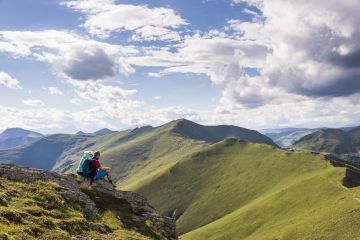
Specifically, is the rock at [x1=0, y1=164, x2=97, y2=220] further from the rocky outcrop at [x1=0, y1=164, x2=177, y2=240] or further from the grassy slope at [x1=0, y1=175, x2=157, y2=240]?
the grassy slope at [x1=0, y1=175, x2=157, y2=240]

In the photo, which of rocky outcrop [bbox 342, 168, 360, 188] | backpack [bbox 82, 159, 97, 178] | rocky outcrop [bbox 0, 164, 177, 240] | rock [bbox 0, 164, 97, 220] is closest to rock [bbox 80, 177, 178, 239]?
Result: rocky outcrop [bbox 0, 164, 177, 240]

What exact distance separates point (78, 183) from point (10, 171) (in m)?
6.07

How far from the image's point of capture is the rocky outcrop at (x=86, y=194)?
30.4 meters

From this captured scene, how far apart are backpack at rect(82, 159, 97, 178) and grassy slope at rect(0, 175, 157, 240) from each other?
2.75m

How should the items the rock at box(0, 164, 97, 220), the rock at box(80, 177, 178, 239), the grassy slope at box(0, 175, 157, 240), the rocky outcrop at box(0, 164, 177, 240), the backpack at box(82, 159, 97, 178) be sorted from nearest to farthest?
the grassy slope at box(0, 175, 157, 240) → the rock at box(0, 164, 97, 220) → the rocky outcrop at box(0, 164, 177, 240) → the rock at box(80, 177, 178, 239) → the backpack at box(82, 159, 97, 178)

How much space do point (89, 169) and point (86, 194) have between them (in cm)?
416

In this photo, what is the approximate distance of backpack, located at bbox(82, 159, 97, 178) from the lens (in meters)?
36.8

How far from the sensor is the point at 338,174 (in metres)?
182

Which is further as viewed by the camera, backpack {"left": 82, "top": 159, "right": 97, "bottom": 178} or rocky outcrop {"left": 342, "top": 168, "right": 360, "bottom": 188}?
rocky outcrop {"left": 342, "top": 168, "right": 360, "bottom": 188}

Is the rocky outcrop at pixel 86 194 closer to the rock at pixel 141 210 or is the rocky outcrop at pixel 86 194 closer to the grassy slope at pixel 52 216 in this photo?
the rock at pixel 141 210

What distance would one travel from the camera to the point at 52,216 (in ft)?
82.6

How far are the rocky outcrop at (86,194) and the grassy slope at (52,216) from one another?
2.40ft

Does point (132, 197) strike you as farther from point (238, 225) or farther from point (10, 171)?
point (238, 225)

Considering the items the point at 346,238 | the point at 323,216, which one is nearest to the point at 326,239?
the point at 346,238
